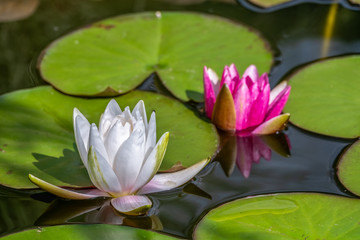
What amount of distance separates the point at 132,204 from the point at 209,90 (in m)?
0.79

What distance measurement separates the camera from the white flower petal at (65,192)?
1.85 meters

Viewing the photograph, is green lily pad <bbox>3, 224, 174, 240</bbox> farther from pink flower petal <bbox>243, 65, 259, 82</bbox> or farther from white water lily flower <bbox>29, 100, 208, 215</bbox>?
pink flower petal <bbox>243, 65, 259, 82</bbox>

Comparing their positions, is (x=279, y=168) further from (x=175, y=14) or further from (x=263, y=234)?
(x=175, y=14)

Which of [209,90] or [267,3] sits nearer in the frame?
[209,90]

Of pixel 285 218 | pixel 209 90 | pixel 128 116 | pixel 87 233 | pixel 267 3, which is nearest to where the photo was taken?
pixel 87 233

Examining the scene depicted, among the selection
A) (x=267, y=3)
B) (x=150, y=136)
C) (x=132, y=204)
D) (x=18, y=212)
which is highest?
(x=267, y=3)

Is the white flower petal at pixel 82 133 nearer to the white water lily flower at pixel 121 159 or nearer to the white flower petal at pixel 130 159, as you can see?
the white water lily flower at pixel 121 159

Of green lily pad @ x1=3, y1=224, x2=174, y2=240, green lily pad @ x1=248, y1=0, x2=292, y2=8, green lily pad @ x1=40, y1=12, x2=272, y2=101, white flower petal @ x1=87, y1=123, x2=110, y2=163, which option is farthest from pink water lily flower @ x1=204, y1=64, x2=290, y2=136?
green lily pad @ x1=248, y1=0, x2=292, y2=8

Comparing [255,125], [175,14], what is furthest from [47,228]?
[175,14]

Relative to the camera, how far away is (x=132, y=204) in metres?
1.97

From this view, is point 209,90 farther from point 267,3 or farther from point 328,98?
point 267,3

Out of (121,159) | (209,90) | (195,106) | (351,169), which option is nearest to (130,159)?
(121,159)

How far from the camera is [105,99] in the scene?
2650 mm

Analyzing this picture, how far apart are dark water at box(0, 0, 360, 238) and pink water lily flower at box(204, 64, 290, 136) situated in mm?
151
